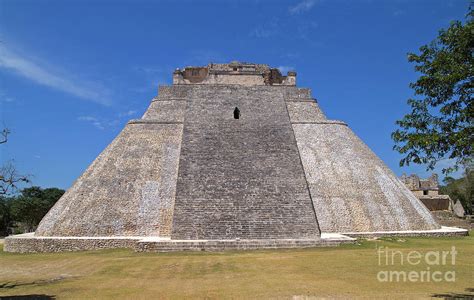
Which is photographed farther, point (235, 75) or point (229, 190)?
point (235, 75)

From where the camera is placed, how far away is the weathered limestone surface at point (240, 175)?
14711 mm

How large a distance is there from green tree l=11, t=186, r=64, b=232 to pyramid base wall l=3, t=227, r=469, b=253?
57.9 ft

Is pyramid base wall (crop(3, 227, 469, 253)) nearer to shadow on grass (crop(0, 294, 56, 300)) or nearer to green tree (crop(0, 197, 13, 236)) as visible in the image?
shadow on grass (crop(0, 294, 56, 300))

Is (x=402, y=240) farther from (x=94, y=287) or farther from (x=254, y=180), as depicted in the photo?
(x=94, y=287)

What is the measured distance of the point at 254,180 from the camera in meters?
16.8

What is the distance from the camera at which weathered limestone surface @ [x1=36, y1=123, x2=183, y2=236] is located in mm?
15305

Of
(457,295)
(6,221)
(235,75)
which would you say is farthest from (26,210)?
(457,295)

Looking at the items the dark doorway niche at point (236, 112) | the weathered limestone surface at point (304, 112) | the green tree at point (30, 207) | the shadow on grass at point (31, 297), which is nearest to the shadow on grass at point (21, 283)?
the shadow on grass at point (31, 297)

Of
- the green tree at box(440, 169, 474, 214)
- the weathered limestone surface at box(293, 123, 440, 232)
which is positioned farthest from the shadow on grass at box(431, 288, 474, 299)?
the green tree at box(440, 169, 474, 214)

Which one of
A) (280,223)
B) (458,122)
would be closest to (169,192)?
(280,223)

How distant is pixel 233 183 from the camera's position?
16594 mm

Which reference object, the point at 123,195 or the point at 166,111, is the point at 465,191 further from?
the point at 123,195

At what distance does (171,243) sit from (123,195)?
3.76 meters

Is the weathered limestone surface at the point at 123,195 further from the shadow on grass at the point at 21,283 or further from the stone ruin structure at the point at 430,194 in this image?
the stone ruin structure at the point at 430,194
